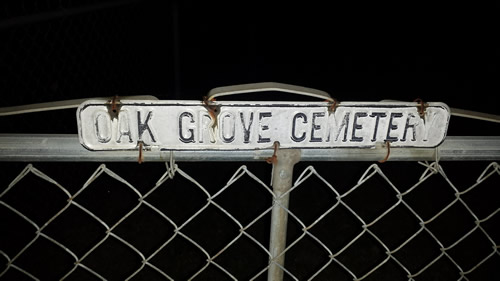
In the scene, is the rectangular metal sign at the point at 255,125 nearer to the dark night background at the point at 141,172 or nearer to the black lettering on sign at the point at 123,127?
the black lettering on sign at the point at 123,127

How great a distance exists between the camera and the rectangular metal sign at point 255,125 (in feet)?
2.37

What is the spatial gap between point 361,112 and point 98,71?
2420mm

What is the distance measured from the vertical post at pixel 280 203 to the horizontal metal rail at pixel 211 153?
0.03m

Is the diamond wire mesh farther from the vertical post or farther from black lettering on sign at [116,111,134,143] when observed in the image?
black lettering on sign at [116,111,134,143]

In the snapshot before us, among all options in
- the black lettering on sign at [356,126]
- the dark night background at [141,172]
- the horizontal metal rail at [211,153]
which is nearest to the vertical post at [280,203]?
the horizontal metal rail at [211,153]

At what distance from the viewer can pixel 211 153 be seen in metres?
0.78

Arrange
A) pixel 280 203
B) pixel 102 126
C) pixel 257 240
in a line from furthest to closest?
pixel 257 240, pixel 280 203, pixel 102 126

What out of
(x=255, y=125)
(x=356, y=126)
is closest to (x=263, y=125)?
(x=255, y=125)

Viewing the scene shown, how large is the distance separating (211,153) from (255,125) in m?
0.13

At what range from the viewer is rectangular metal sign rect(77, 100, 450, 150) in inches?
28.4

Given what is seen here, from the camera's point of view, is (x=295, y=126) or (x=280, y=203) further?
(x=280, y=203)

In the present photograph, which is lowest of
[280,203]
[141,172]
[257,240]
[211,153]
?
[257,240]

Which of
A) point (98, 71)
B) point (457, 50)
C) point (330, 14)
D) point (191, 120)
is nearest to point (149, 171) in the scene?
point (98, 71)

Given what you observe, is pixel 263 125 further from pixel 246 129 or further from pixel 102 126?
pixel 102 126
